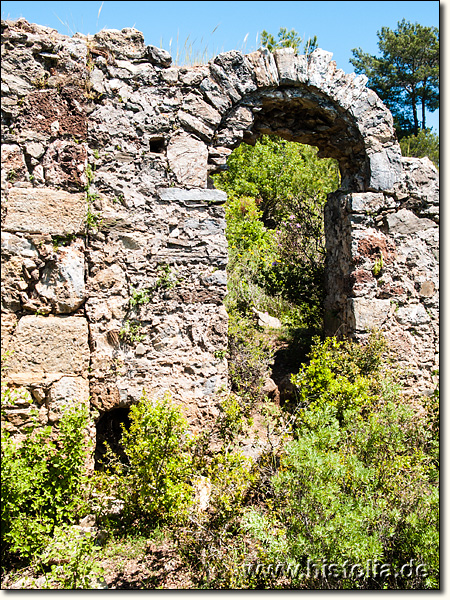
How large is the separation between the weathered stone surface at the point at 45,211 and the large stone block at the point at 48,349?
66cm

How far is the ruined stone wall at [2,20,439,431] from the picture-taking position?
12.4 feet

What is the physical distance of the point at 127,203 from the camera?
4066 millimetres

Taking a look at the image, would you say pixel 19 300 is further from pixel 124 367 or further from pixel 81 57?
pixel 81 57

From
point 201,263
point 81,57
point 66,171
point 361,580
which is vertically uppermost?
point 81,57

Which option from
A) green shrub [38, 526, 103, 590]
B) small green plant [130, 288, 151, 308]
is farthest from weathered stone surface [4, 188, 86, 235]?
green shrub [38, 526, 103, 590]

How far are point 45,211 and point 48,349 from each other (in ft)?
3.33

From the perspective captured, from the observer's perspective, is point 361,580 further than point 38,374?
No

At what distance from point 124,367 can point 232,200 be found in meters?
7.19

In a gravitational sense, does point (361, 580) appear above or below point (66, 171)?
below

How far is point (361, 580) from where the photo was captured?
3.05 metres

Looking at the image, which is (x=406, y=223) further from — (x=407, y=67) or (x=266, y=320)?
(x=407, y=67)

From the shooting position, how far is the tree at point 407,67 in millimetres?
13789

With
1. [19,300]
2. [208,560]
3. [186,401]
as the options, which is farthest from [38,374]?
[208,560]

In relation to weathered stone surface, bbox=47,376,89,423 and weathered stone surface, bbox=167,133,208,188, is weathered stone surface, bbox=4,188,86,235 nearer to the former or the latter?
weathered stone surface, bbox=167,133,208,188
